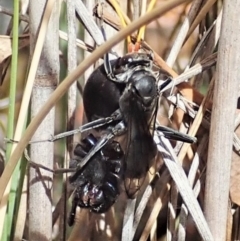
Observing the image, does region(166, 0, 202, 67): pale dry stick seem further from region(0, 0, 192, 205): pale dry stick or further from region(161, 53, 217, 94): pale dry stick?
region(0, 0, 192, 205): pale dry stick

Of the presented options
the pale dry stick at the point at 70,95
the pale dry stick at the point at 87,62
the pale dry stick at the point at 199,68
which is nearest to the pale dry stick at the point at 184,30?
the pale dry stick at the point at 199,68

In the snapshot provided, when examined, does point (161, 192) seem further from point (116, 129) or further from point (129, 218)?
point (116, 129)

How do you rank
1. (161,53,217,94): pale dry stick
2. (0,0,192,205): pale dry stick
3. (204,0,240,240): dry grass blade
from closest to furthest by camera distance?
(0,0,192,205): pale dry stick < (204,0,240,240): dry grass blade < (161,53,217,94): pale dry stick

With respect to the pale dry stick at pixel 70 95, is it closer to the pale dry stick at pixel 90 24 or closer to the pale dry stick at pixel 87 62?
the pale dry stick at pixel 90 24

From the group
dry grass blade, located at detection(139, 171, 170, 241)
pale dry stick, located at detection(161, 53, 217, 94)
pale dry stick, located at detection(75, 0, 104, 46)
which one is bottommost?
dry grass blade, located at detection(139, 171, 170, 241)

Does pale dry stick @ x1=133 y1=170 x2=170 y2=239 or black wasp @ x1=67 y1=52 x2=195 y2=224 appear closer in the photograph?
black wasp @ x1=67 y1=52 x2=195 y2=224

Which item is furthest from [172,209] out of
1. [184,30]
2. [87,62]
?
[87,62]

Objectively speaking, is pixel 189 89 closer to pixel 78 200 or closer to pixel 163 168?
pixel 163 168

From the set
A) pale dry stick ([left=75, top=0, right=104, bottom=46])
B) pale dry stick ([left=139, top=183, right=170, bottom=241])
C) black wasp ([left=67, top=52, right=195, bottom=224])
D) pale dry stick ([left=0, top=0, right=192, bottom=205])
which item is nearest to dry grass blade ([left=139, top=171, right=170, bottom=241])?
pale dry stick ([left=139, top=183, right=170, bottom=241])
